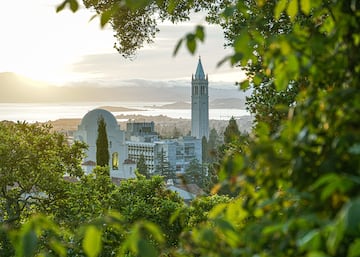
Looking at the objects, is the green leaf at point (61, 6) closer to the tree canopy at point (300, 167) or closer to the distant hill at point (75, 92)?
the tree canopy at point (300, 167)

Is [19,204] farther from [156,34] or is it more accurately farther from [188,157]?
[188,157]

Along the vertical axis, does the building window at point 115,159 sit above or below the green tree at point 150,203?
below

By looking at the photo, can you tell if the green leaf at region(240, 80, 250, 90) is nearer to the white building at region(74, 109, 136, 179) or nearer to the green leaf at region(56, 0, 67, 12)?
the green leaf at region(56, 0, 67, 12)

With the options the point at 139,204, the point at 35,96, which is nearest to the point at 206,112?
the point at 35,96

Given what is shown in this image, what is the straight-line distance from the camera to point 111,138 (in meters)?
33.0

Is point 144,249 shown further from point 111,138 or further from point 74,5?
point 111,138

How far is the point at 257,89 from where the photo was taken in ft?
18.8

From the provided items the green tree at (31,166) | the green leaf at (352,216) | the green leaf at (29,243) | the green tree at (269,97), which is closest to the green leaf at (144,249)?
the green leaf at (29,243)

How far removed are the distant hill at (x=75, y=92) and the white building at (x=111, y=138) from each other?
1.16 meters

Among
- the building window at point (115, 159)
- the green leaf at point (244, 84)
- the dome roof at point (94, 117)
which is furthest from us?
the building window at point (115, 159)

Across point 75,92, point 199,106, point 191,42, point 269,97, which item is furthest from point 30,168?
point 199,106

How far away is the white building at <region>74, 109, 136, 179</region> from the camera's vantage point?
30.4 m

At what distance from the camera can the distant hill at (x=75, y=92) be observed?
18366 millimetres

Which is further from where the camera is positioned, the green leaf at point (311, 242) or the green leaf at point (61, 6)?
the green leaf at point (61, 6)
